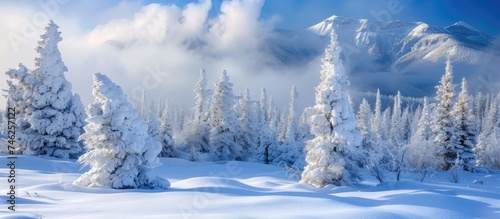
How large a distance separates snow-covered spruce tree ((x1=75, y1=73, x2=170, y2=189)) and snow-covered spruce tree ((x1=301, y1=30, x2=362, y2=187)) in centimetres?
697

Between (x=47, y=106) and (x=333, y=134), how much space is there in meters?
19.8

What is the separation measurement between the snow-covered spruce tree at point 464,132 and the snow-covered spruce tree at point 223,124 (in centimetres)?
2241

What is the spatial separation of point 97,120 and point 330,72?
10.3 m

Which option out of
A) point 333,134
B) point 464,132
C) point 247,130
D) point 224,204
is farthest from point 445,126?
point 224,204

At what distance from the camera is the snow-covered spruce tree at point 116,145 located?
42.4 ft

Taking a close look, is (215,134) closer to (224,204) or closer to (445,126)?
(445,126)

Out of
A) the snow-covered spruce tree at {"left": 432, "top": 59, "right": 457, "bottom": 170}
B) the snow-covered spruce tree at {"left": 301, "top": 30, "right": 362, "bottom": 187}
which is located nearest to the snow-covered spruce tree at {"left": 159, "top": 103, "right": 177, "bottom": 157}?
the snow-covered spruce tree at {"left": 301, "top": 30, "right": 362, "bottom": 187}

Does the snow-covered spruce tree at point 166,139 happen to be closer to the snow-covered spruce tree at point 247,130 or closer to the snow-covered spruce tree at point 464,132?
the snow-covered spruce tree at point 247,130

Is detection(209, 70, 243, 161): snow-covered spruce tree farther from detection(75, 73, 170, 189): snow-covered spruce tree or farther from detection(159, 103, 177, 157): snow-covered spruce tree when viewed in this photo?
detection(75, 73, 170, 189): snow-covered spruce tree

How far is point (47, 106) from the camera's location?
25297mm

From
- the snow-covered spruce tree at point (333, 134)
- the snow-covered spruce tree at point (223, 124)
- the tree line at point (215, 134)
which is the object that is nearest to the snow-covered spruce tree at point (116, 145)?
the tree line at point (215, 134)

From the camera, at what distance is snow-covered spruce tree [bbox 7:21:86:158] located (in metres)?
24.7

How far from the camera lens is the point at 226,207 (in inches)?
374

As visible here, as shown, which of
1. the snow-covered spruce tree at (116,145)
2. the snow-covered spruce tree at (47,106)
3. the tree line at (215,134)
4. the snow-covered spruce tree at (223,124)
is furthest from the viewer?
the snow-covered spruce tree at (223,124)
